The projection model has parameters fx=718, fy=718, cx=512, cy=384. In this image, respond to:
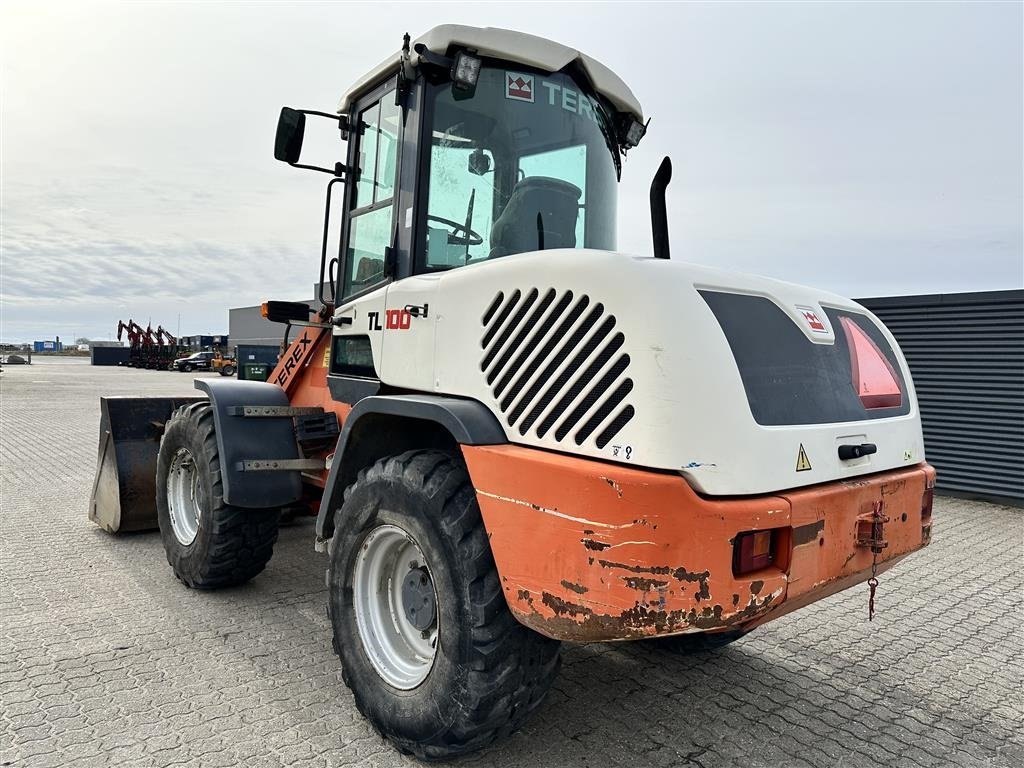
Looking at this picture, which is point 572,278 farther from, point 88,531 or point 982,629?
point 88,531

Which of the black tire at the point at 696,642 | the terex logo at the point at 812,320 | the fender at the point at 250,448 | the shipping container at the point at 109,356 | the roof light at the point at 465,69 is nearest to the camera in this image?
the terex logo at the point at 812,320

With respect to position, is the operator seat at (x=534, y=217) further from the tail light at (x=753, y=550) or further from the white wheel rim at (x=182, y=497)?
the white wheel rim at (x=182, y=497)

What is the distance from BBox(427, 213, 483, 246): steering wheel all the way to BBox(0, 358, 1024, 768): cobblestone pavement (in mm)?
2095

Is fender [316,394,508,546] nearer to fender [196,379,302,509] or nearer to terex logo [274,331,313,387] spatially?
fender [196,379,302,509]

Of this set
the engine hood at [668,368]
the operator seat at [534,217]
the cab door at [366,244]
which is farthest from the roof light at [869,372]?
the cab door at [366,244]

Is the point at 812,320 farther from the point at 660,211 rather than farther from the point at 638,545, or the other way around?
the point at 638,545

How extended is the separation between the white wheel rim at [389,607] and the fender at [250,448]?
1248 millimetres

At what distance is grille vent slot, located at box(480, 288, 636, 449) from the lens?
225 cm

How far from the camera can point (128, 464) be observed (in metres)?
5.65

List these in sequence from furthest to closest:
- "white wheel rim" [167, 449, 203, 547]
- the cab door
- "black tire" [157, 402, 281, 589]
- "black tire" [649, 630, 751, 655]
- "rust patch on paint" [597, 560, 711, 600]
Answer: "white wheel rim" [167, 449, 203, 547], "black tire" [157, 402, 281, 589], "black tire" [649, 630, 751, 655], the cab door, "rust patch on paint" [597, 560, 711, 600]

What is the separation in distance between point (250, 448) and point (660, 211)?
267 cm

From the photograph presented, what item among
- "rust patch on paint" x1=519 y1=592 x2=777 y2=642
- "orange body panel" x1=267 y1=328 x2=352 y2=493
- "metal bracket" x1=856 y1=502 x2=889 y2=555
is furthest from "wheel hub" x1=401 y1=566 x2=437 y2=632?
"metal bracket" x1=856 y1=502 x2=889 y2=555

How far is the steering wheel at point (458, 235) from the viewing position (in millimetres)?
3262

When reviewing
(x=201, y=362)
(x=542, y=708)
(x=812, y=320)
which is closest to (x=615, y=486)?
(x=812, y=320)
